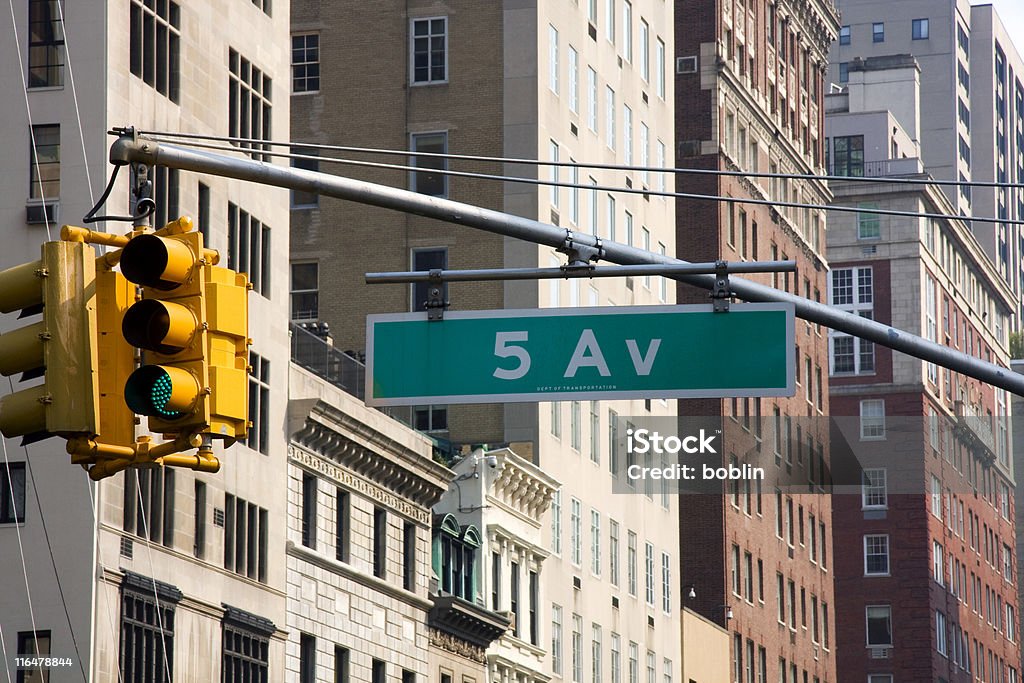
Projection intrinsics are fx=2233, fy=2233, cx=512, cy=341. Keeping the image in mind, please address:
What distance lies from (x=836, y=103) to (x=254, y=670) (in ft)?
383

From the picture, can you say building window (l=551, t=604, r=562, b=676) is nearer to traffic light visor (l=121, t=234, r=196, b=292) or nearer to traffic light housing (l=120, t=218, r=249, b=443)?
traffic light housing (l=120, t=218, r=249, b=443)

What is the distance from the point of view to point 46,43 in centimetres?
4859

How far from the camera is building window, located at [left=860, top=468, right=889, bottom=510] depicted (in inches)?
5650

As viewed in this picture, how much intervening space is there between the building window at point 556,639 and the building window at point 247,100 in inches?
945

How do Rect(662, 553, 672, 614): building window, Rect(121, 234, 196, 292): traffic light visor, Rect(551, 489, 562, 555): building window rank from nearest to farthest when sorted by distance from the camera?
Rect(121, 234, 196, 292): traffic light visor → Rect(551, 489, 562, 555): building window → Rect(662, 553, 672, 614): building window

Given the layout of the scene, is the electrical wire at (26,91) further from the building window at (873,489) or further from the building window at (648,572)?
the building window at (873,489)

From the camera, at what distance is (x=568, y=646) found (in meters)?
76.2

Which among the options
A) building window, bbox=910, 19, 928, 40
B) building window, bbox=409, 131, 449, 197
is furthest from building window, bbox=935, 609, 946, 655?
building window, bbox=409, 131, 449, 197

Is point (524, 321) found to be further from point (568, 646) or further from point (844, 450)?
point (844, 450)

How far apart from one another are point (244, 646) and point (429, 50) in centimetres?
3410

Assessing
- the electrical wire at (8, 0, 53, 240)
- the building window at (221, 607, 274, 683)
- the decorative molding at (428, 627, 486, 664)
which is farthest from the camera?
the decorative molding at (428, 627, 486, 664)

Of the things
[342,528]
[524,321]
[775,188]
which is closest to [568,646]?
[342,528]

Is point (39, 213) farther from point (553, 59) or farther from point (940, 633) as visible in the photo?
point (940, 633)

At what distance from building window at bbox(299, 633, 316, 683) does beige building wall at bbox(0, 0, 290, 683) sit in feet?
4.78
